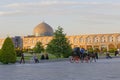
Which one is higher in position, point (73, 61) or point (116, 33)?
point (116, 33)

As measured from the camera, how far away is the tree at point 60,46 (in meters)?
35.2

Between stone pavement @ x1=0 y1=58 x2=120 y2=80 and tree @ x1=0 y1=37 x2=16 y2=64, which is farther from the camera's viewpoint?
tree @ x1=0 y1=37 x2=16 y2=64

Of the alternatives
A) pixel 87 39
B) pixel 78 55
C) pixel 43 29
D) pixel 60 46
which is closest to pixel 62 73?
pixel 78 55

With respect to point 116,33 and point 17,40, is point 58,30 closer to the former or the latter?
point 116,33

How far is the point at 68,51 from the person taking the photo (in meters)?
35.3

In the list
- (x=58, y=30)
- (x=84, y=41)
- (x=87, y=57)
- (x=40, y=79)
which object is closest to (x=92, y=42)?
(x=84, y=41)

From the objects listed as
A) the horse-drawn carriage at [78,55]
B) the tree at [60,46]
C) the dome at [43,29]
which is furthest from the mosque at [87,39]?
the horse-drawn carriage at [78,55]

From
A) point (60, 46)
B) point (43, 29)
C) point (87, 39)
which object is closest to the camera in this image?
point (60, 46)

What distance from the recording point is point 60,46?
35.4m

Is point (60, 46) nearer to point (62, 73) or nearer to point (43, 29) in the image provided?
point (62, 73)

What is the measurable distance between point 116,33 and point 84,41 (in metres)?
9.33

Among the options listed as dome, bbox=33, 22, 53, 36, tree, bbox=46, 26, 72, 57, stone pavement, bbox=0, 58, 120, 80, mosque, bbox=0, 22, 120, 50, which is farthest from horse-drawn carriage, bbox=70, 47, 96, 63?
dome, bbox=33, 22, 53, 36

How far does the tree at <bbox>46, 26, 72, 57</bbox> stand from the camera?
3522 cm

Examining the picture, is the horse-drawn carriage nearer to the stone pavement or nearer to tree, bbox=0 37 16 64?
tree, bbox=0 37 16 64
